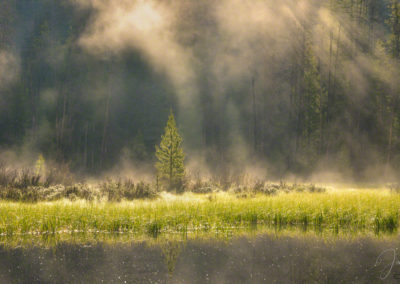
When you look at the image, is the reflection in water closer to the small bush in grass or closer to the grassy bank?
the grassy bank

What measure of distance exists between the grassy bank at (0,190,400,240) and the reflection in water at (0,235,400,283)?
271 centimetres

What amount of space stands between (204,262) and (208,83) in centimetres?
6867

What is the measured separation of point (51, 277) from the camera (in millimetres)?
10266

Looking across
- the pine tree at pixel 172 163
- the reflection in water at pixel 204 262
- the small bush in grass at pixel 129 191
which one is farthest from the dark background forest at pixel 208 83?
the reflection in water at pixel 204 262

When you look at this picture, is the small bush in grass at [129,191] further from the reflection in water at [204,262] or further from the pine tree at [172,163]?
the reflection in water at [204,262]

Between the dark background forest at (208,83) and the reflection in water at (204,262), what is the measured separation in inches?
1514

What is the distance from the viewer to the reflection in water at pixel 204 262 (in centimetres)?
1023

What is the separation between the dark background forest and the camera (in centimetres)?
5559

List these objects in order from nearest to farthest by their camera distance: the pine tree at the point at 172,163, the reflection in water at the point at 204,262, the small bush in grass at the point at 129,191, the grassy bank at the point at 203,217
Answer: the reflection in water at the point at 204,262, the grassy bank at the point at 203,217, the small bush in grass at the point at 129,191, the pine tree at the point at 172,163

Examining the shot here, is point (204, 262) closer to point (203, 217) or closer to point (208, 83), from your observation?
point (203, 217)

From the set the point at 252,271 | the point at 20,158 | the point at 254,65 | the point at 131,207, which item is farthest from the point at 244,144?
the point at 252,271

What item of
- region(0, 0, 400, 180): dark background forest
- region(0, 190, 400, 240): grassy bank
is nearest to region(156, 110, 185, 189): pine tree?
region(0, 190, 400, 240): grassy bank

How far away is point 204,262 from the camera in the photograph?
1170 centimetres

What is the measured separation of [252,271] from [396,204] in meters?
11.3
